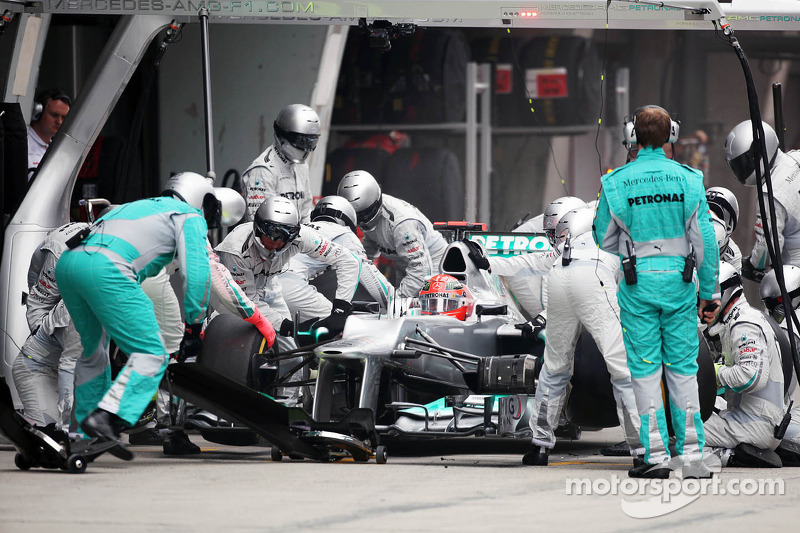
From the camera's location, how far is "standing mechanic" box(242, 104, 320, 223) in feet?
35.7

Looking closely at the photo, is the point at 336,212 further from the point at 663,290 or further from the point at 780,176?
the point at 663,290

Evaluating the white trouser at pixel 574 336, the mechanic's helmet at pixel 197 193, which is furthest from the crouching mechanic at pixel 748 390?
the mechanic's helmet at pixel 197 193

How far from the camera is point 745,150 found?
9.09 metres

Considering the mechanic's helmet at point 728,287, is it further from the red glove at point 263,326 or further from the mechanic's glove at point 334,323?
the red glove at point 263,326

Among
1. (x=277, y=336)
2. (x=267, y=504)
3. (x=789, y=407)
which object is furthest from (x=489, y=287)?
(x=267, y=504)

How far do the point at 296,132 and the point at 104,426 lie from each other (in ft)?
15.1

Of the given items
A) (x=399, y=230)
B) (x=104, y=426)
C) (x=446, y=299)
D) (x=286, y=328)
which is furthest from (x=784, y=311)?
(x=104, y=426)

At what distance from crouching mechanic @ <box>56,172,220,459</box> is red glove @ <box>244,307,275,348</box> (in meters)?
0.74

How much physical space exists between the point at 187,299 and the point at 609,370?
8.07 ft

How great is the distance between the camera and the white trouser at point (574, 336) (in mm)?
7238

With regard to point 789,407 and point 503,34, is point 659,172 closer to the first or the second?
point 789,407

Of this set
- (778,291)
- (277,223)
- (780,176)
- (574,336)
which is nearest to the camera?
(574,336)

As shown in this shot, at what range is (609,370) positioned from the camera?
7258 millimetres

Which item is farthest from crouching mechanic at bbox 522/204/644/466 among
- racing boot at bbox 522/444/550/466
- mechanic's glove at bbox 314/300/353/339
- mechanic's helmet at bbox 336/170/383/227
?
mechanic's helmet at bbox 336/170/383/227
